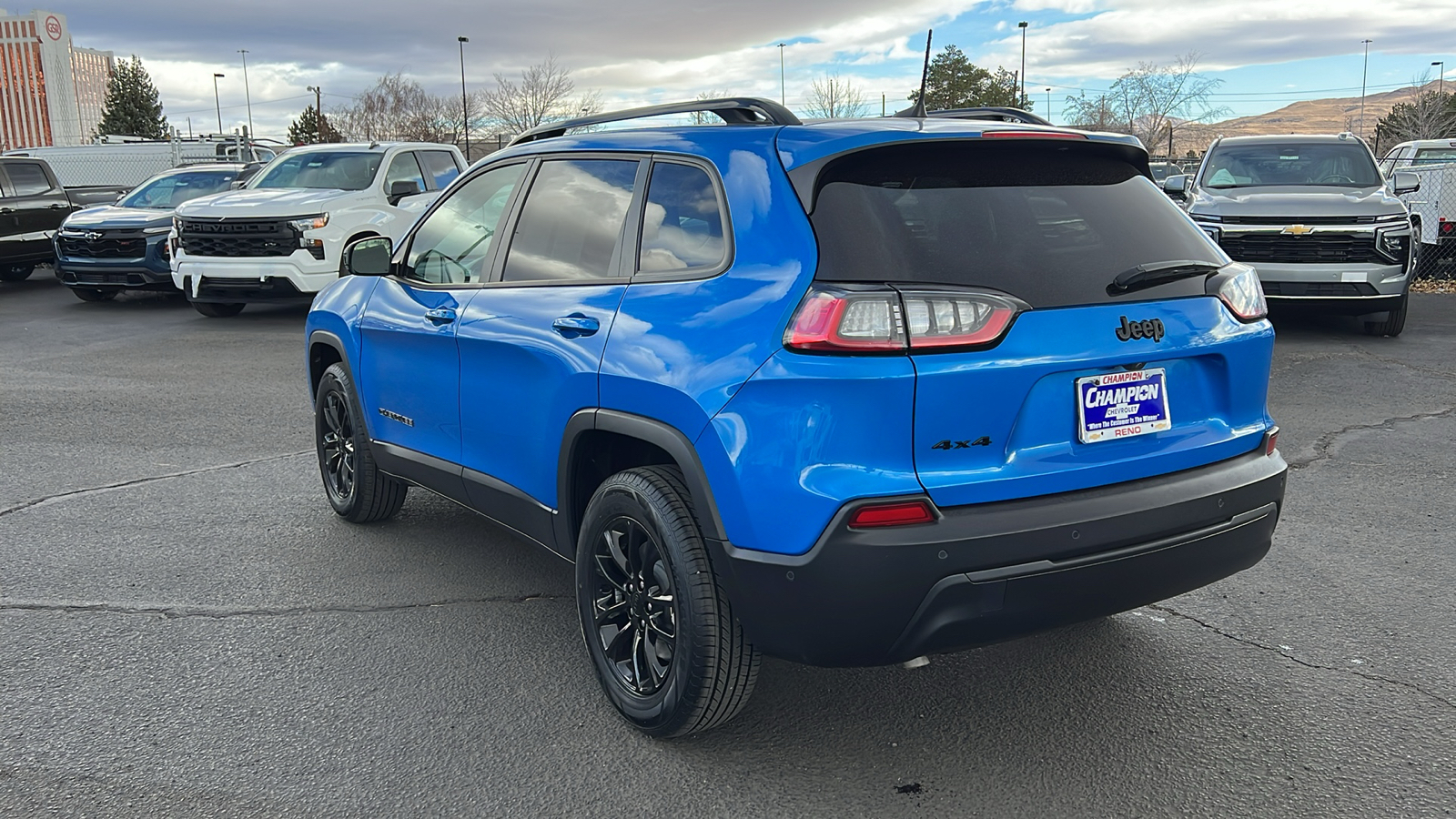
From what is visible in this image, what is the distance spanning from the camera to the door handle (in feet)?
11.2

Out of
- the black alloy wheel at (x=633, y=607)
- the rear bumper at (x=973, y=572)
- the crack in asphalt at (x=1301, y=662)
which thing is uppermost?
the rear bumper at (x=973, y=572)

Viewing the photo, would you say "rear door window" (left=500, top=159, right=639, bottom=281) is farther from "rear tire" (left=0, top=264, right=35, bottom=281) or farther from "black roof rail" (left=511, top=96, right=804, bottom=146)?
"rear tire" (left=0, top=264, right=35, bottom=281)

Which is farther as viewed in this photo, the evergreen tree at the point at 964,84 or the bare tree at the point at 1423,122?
the evergreen tree at the point at 964,84

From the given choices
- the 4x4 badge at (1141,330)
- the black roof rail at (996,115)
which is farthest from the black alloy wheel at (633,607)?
the black roof rail at (996,115)

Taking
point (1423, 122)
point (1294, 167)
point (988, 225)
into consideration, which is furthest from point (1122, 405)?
point (1423, 122)

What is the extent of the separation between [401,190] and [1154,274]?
11106mm

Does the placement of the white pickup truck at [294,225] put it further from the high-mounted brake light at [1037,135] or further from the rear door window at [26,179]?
the high-mounted brake light at [1037,135]

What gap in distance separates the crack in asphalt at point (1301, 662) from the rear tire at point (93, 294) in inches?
589

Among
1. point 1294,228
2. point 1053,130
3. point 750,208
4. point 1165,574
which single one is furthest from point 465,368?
point 1294,228

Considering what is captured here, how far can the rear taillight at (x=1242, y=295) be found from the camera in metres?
Result: 3.23

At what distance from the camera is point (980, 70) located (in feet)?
262

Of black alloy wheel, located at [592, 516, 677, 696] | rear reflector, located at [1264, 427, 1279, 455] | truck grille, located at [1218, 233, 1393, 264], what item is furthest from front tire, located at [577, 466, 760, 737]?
truck grille, located at [1218, 233, 1393, 264]

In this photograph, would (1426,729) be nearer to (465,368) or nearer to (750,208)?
(750,208)

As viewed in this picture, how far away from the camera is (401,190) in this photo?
12.9m
